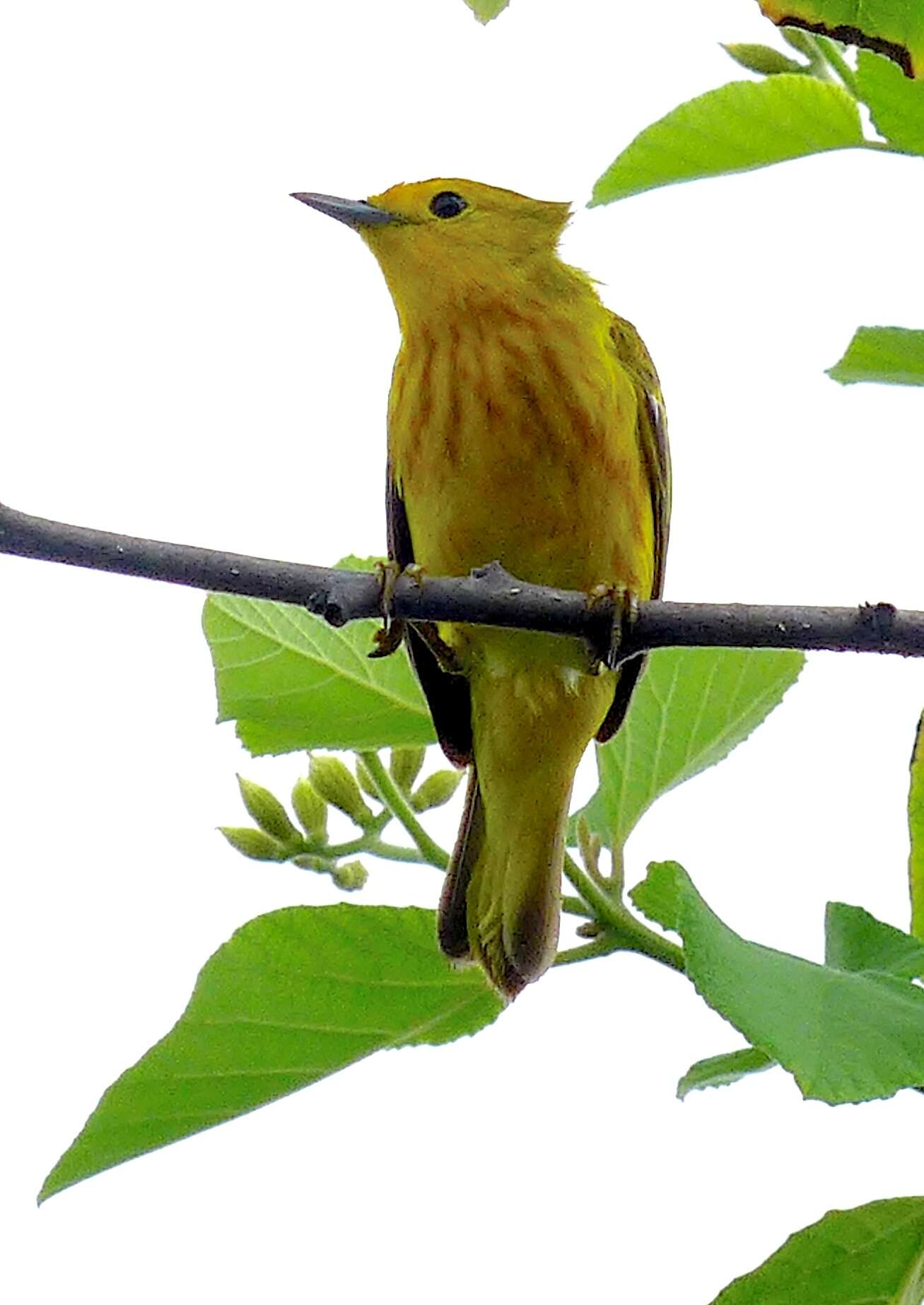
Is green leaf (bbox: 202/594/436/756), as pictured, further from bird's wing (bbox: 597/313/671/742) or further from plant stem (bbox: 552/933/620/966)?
bird's wing (bbox: 597/313/671/742)

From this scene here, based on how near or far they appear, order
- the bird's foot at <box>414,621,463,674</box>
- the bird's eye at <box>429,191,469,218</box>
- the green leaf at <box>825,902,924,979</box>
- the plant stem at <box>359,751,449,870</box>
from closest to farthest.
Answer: the green leaf at <box>825,902,924,979</box> → the plant stem at <box>359,751,449,870</box> → the bird's foot at <box>414,621,463,674</box> → the bird's eye at <box>429,191,469,218</box>

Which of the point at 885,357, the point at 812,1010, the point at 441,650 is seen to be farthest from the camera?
the point at 441,650

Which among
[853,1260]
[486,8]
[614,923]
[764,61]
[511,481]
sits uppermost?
[764,61]

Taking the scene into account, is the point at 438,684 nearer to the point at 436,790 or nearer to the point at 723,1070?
the point at 436,790

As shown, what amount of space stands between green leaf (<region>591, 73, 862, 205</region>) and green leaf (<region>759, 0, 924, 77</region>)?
0.52 metres

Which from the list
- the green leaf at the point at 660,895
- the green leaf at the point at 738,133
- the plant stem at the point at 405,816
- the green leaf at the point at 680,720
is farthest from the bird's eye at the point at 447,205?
the green leaf at the point at 660,895

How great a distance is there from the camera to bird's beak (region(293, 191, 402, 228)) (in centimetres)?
241

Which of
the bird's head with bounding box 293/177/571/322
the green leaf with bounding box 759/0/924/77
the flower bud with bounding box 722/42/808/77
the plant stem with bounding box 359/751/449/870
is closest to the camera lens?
the green leaf with bounding box 759/0/924/77

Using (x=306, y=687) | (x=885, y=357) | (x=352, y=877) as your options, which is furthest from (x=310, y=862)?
(x=885, y=357)

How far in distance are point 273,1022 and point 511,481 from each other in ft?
3.35

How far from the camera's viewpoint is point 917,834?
123cm

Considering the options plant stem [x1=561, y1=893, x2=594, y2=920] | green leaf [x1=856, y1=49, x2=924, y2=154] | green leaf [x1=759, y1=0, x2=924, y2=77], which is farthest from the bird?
green leaf [x1=759, y1=0, x2=924, y2=77]

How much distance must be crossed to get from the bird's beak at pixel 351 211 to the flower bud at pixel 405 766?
1.10 metres

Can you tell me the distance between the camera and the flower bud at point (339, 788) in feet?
4.89
